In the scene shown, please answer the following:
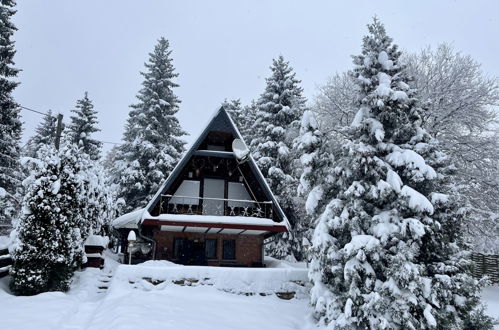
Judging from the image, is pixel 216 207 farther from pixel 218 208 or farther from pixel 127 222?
pixel 127 222

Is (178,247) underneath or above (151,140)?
underneath

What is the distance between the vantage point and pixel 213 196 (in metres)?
19.6

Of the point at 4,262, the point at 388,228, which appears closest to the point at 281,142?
the point at 388,228

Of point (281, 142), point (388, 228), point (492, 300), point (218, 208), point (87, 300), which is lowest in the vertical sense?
point (492, 300)

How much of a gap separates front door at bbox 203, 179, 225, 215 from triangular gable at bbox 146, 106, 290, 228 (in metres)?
2.67

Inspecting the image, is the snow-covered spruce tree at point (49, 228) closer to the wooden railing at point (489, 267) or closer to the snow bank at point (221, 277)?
the snow bank at point (221, 277)

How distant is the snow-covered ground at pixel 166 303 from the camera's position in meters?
8.68

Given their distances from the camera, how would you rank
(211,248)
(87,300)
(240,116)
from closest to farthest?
(87,300) → (211,248) → (240,116)

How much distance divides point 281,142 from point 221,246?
7.79 meters

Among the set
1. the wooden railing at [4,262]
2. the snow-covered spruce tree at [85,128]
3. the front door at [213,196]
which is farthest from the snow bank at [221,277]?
the snow-covered spruce tree at [85,128]

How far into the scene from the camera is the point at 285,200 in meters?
22.5

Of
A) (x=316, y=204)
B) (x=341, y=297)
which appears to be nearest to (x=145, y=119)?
(x=316, y=204)

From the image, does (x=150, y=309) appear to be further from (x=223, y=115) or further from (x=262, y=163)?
(x=262, y=163)

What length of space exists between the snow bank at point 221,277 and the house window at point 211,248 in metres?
6.77
